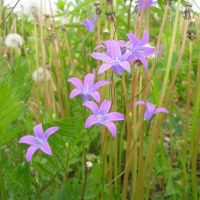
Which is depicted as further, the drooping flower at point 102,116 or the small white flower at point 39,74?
the small white flower at point 39,74

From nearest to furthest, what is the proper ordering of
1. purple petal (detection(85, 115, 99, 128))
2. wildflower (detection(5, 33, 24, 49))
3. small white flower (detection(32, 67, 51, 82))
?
purple petal (detection(85, 115, 99, 128)) < small white flower (detection(32, 67, 51, 82)) < wildflower (detection(5, 33, 24, 49))

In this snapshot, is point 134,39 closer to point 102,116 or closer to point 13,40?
point 102,116

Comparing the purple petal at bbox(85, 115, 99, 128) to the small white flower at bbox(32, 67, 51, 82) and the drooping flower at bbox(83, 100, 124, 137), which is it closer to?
the drooping flower at bbox(83, 100, 124, 137)

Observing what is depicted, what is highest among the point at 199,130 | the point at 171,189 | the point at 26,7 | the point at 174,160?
the point at 26,7

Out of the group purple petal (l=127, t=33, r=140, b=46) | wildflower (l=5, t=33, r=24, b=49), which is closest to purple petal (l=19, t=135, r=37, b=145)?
purple petal (l=127, t=33, r=140, b=46)

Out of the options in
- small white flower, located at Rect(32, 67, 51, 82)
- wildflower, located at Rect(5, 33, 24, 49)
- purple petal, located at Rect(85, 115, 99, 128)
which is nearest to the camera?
purple petal, located at Rect(85, 115, 99, 128)

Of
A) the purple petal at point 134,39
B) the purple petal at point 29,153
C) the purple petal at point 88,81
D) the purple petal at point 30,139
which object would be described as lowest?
the purple petal at point 29,153

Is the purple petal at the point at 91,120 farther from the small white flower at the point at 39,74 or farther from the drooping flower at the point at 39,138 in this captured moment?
the small white flower at the point at 39,74

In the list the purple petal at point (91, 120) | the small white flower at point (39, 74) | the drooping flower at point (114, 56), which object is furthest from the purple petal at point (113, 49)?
the small white flower at point (39, 74)

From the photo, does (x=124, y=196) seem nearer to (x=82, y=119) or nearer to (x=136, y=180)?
(x=136, y=180)

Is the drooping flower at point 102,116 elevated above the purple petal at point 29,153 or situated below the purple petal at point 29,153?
above

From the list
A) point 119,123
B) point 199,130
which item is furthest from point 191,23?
point 119,123
